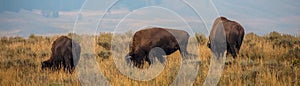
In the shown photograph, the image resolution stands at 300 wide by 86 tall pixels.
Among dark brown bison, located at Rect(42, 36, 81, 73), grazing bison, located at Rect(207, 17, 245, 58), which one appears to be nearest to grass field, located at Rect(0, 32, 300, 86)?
dark brown bison, located at Rect(42, 36, 81, 73)

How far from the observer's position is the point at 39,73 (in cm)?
1126

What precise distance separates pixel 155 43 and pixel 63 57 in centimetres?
255

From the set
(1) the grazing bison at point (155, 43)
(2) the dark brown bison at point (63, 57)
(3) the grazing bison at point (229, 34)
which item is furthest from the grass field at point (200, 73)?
(3) the grazing bison at point (229, 34)

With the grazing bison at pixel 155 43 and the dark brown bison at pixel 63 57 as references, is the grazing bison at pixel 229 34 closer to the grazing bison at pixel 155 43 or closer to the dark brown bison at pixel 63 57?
the grazing bison at pixel 155 43

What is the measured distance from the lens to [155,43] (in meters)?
12.3

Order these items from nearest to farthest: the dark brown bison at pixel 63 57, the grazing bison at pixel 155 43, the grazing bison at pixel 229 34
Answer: the dark brown bison at pixel 63 57 → the grazing bison at pixel 155 43 → the grazing bison at pixel 229 34

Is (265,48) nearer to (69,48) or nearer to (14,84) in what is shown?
(69,48)

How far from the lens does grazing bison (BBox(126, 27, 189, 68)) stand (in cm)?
1173

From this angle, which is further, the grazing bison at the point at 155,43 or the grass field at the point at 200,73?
the grazing bison at the point at 155,43

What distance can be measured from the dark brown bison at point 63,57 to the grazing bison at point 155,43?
1.57 metres

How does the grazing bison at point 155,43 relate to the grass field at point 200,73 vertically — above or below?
above

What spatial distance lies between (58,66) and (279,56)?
6656 mm

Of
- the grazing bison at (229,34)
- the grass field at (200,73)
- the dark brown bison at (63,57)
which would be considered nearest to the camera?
the grass field at (200,73)

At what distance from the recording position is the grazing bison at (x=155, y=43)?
38.5ft
